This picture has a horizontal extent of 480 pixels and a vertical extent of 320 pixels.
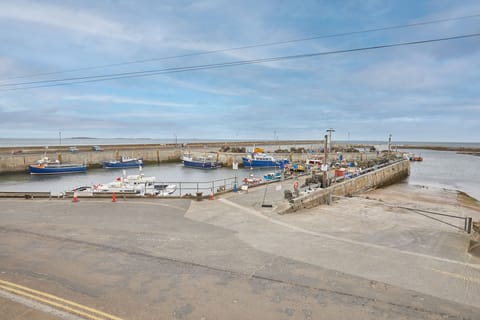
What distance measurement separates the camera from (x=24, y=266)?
279 inches

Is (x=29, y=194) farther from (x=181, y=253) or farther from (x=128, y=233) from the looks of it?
(x=181, y=253)

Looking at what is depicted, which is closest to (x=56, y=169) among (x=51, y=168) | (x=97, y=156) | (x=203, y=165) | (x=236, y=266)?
(x=51, y=168)

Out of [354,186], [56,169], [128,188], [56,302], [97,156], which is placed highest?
[56,302]

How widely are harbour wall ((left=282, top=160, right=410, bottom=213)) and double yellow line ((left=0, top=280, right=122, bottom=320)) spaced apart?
385 inches

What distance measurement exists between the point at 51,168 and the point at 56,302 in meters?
60.8

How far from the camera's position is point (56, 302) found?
5426 mm

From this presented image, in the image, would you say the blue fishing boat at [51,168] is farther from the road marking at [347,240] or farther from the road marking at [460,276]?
the road marking at [460,276]

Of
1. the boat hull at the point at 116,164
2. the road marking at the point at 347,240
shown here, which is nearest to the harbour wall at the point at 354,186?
the road marking at the point at 347,240

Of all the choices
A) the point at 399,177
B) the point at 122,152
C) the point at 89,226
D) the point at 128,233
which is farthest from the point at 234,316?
the point at 122,152

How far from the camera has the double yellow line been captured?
16.4ft

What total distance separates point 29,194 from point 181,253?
46.9 ft

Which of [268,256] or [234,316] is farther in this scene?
[268,256]

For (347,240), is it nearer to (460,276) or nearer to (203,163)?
(460,276)

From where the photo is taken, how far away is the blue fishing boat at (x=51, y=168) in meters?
53.7
